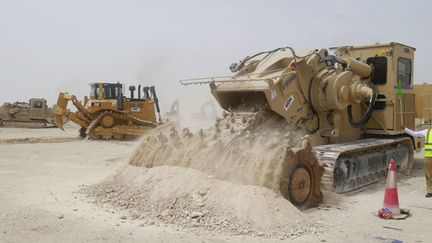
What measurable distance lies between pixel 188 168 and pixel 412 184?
17.4ft

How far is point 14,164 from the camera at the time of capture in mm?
12109

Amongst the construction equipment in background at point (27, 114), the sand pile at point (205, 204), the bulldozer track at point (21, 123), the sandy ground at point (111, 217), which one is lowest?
the sandy ground at point (111, 217)

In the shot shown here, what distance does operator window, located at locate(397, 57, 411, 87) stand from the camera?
418 inches

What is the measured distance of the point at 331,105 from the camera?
8891 millimetres

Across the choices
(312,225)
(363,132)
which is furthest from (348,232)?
(363,132)

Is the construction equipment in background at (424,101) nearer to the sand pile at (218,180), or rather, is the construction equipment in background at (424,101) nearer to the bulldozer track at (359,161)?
the bulldozer track at (359,161)

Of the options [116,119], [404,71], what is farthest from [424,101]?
[116,119]

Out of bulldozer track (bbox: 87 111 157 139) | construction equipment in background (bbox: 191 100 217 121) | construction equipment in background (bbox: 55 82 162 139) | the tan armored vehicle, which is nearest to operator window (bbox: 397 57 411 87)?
the tan armored vehicle

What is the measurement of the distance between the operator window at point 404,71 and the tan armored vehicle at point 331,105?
23mm

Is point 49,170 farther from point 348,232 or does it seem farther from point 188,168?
point 348,232

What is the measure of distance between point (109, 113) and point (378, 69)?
42.4 feet

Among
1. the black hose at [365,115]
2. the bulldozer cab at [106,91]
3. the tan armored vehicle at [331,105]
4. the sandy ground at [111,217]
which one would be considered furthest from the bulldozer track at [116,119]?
the black hose at [365,115]

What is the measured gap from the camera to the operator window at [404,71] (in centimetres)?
1062

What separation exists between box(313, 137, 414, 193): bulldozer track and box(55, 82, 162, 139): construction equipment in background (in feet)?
39.2
